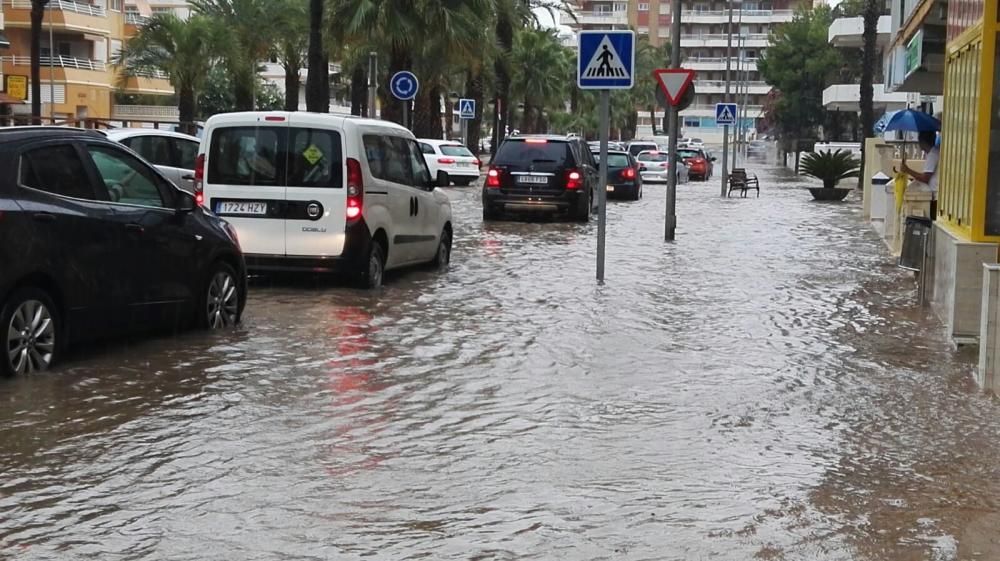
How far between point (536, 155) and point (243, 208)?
43.3 feet

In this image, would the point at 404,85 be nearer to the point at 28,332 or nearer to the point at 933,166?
the point at 933,166

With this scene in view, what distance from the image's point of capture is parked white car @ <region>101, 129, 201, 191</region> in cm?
2050

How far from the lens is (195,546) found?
5.75m

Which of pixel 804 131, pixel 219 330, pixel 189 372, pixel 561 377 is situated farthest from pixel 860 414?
pixel 804 131

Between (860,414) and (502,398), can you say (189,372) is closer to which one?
(502,398)

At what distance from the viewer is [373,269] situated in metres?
15.1

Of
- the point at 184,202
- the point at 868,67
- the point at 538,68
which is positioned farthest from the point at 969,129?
the point at 538,68

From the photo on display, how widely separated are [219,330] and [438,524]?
611cm

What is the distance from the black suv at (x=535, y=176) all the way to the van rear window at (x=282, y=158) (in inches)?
504

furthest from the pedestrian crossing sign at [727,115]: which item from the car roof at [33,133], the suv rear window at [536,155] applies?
the car roof at [33,133]

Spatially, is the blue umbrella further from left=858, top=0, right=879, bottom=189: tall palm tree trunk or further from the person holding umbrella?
left=858, top=0, right=879, bottom=189: tall palm tree trunk

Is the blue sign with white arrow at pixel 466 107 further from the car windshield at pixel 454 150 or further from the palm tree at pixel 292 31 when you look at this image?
the palm tree at pixel 292 31

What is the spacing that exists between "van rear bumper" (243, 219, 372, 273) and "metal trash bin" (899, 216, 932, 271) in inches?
223

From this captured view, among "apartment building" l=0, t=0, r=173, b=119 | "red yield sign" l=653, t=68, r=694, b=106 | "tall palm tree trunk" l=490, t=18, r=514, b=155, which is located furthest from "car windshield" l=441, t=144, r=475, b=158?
"apartment building" l=0, t=0, r=173, b=119
